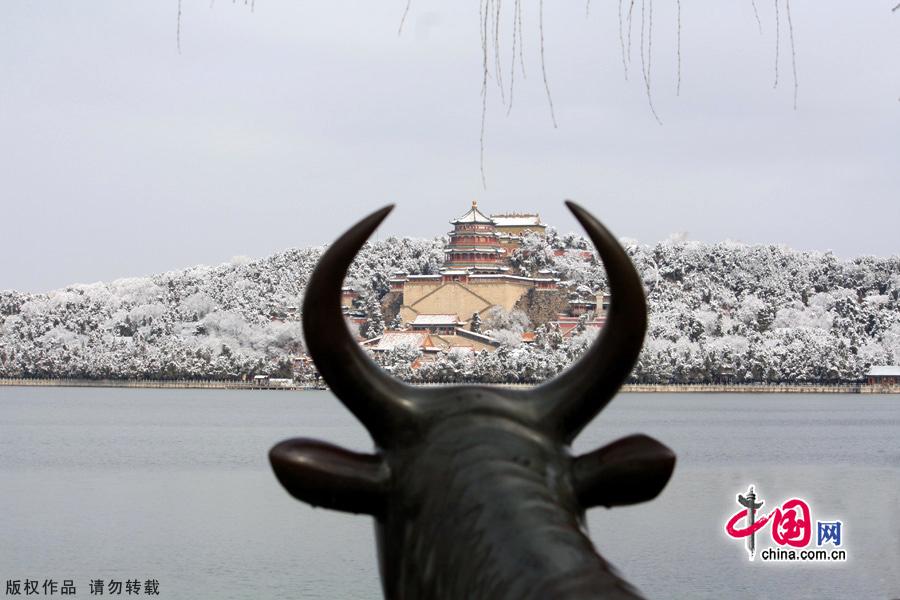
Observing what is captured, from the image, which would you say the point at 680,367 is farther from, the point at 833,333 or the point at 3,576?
the point at 3,576

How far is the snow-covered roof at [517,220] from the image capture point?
9719 cm

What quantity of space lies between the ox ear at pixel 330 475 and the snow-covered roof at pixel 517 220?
312ft

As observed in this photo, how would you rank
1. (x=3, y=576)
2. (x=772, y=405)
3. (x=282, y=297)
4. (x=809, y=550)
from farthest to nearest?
(x=282, y=297) < (x=772, y=405) < (x=809, y=550) < (x=3, y=576)

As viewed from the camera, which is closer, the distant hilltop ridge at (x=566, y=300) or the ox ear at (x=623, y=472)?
the ox ear at (x=623, y=472)

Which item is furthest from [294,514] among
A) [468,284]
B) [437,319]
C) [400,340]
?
[468,284]

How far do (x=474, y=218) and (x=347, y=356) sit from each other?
88108 millimetres

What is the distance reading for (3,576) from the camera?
2108cm

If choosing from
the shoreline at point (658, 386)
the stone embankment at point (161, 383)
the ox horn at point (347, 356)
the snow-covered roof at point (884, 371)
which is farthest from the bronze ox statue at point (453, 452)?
the stone embankment at point (161, 383)

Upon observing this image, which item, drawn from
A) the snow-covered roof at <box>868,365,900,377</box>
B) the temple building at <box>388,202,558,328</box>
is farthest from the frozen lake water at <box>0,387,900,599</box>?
the snow-covered roof at <box>868,365,900,377</box>

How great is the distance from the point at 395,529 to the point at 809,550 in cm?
2652

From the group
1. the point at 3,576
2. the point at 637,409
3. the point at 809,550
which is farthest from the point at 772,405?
the point at 3,576

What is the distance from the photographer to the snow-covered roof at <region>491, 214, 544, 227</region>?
319 feet

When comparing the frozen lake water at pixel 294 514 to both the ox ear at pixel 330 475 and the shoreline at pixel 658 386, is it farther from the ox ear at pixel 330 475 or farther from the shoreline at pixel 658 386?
the shoreline at pixel 658 386

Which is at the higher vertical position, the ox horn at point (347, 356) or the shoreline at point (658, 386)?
the ox horn at point (347, 356)
